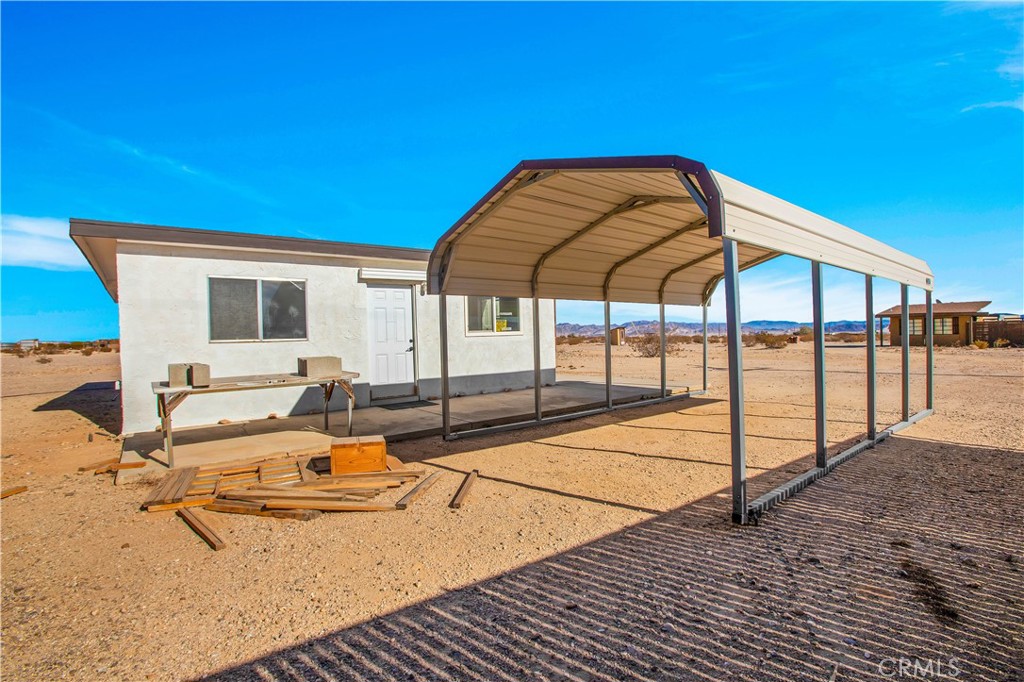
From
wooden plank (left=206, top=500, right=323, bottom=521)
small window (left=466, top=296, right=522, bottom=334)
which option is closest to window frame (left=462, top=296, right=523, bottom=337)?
small window (left=466, top=296, right=522, bottom=334)

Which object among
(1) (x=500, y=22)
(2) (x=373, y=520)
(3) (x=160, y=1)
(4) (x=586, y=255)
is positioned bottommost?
(2) (x=373, y=520)

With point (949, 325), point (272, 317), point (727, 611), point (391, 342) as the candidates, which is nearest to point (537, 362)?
point (391, 342)

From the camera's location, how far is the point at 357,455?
5535mm

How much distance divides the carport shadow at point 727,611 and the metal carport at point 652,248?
768mm

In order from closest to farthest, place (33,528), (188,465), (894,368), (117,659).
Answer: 1. (117,659)
2. (33,528)
3. (188,465)
4. (894,368)

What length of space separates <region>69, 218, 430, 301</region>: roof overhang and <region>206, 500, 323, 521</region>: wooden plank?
505 cm

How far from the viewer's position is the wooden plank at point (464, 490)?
181 inches

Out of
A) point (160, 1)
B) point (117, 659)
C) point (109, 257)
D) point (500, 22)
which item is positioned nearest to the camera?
point (117, 659)

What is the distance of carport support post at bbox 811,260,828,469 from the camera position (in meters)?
5.14

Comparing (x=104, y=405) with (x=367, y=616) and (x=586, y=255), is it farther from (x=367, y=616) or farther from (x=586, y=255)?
(x=367, y=616)

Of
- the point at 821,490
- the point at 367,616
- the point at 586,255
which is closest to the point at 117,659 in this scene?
the point at 367,616

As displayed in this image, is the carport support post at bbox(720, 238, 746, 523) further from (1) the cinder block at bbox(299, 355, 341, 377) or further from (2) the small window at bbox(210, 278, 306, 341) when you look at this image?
(2) the small window at bbox(210, 278, 306, 341)

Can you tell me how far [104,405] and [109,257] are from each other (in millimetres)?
4682

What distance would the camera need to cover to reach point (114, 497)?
197 inches
